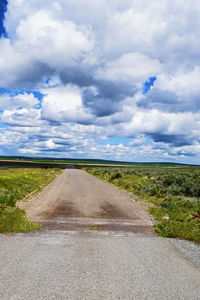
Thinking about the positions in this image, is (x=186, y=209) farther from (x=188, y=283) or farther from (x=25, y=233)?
(x=25, y=233)

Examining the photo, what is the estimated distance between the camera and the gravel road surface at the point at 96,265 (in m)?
4.55

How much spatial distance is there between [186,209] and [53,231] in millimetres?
9156

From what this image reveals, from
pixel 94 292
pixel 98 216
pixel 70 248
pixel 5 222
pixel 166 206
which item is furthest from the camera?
pixel 166 206

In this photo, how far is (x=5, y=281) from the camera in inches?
190

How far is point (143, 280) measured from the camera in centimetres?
510

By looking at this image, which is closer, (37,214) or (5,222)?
(5,222)

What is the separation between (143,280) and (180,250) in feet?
9.58

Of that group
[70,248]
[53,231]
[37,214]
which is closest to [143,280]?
[70,248]

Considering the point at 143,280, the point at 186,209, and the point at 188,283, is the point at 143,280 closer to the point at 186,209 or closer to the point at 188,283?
the point at 188,283

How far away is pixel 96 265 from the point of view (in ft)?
19.0

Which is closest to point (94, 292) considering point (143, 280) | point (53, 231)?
point (143, 280)

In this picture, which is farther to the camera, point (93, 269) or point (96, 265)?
point (96, 265)

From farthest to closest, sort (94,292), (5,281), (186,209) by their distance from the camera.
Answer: (186,209) < (5,281) < (94,292)

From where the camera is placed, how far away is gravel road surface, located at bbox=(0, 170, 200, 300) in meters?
4.55
